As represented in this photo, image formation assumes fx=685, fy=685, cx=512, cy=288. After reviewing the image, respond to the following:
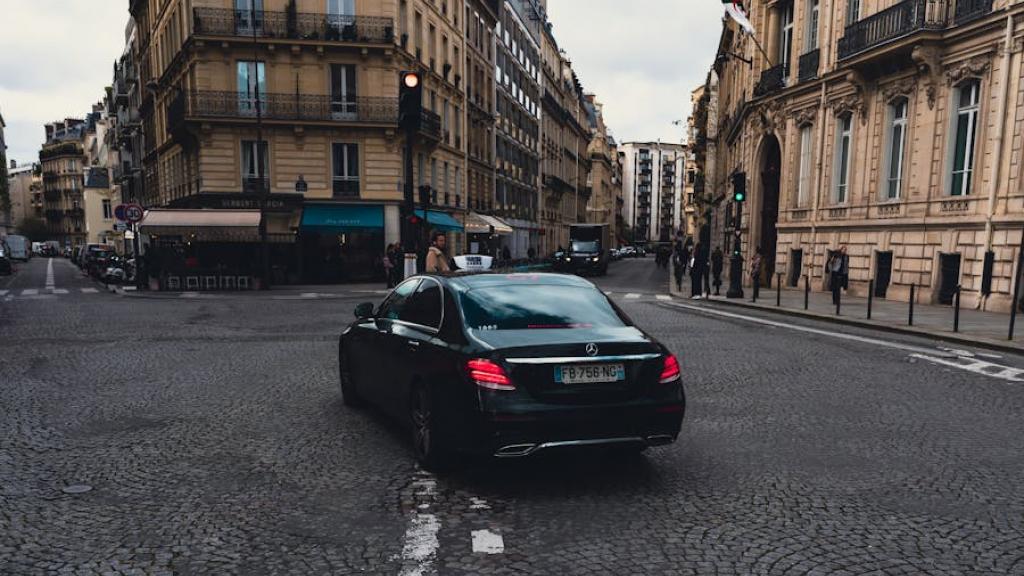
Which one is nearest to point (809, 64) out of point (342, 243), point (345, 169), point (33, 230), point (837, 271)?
point (837, 271)

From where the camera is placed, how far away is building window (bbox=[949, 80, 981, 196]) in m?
17.8

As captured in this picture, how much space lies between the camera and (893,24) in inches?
766

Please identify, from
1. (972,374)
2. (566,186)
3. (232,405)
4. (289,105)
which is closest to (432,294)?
(232,405)

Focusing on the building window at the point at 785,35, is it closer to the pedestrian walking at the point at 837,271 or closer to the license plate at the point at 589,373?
the pedestrian walking at the point at 837,271

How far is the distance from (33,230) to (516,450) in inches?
5970

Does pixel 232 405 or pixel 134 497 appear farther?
pixel 232 405

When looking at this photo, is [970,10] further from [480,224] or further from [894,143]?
[480,224]

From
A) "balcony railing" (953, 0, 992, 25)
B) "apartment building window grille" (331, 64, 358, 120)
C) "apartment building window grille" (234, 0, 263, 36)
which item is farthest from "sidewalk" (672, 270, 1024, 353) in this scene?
"apartment building window grille" (234, 0, 263, 36)

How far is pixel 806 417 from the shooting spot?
6.38m

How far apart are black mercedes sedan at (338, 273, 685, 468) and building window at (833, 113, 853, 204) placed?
20864 mm

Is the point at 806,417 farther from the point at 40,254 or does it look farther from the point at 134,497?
the point at 40,254

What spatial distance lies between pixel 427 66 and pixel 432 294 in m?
31.9

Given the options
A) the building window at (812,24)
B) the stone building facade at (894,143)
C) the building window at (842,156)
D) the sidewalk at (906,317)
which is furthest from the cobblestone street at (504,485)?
the building window at (812,24)

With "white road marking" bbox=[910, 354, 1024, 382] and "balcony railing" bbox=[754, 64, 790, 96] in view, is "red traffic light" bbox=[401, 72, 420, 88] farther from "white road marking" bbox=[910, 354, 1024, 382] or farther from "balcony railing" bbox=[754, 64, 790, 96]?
"balcony railing" bbox=[754, 64, 790, 96]
